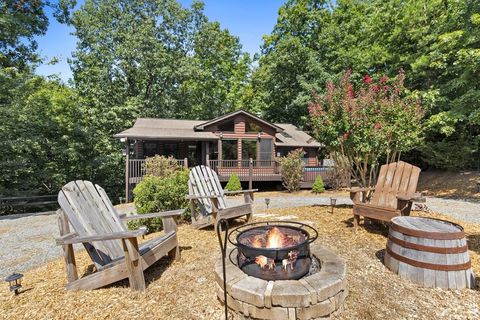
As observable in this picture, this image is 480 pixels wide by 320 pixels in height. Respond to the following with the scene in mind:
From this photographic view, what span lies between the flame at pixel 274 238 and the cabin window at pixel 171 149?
13799 mm

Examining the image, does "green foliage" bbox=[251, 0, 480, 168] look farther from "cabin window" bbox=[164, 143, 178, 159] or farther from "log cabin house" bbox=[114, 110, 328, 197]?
"cabin window" bbox=[164, 143, 178, 159]

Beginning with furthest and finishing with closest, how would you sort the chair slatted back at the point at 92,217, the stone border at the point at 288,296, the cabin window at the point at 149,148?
the cabin window at the point at 149,148 < the chair slatted back at the point at 92,217 < the stone border at the point at 288,296

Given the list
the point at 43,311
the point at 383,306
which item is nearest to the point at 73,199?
the point at 43,311

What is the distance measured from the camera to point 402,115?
6.37 meters

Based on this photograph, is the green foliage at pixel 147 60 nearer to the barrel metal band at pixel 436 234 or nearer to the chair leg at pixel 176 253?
the chair leg at pixel 176 253

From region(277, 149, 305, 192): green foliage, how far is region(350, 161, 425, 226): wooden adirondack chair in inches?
273

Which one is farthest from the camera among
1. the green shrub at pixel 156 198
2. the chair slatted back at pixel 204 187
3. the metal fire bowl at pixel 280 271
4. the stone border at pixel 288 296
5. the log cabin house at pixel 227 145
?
the log cabin house at pixel 227 145

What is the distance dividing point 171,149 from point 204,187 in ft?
37.2

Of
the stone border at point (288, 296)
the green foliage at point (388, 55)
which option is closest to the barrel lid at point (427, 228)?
the stone border at point (288, 296)

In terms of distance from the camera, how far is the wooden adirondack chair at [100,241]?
2.74m

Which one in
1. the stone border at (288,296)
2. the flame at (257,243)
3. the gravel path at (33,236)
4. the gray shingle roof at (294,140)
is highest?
the gray shingle roof at (294,140)

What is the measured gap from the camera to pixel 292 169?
478 inches

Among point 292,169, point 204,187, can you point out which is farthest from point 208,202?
point 292,169

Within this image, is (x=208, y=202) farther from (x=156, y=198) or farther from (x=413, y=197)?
(x=413, y=197)
